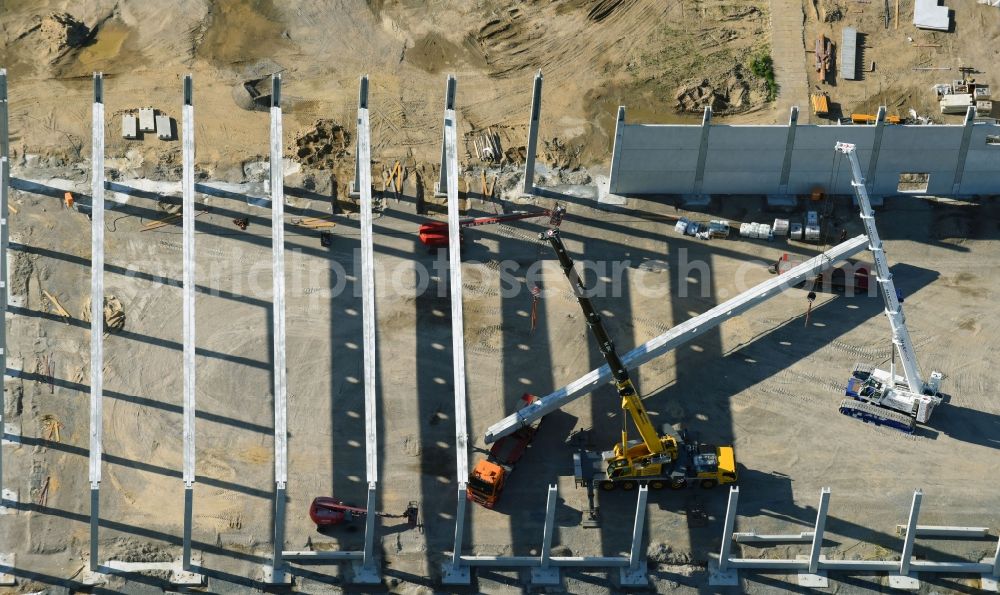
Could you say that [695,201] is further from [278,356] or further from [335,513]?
[335,513]

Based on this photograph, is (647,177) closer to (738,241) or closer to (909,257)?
(738,241)

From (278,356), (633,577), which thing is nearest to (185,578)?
(278,356)

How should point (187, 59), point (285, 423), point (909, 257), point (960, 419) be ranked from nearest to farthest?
point (285, 423) → point (960, 419) → point (909, 257) → point (187, 59)

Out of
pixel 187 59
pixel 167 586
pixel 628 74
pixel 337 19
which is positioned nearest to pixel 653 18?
pixel 628 74

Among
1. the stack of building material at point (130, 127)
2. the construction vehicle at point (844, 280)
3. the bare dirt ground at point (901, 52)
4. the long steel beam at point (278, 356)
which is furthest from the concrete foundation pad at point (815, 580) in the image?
the stack of building material at point (130, 127)

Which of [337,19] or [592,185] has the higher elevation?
[337,19]

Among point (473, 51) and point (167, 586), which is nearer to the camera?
point (167, 586)

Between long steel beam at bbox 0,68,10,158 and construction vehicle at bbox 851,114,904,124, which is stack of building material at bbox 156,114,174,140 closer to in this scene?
long steel beam at bbox 0,68,10,158

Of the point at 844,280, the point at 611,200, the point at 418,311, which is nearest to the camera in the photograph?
the point at 418,311
